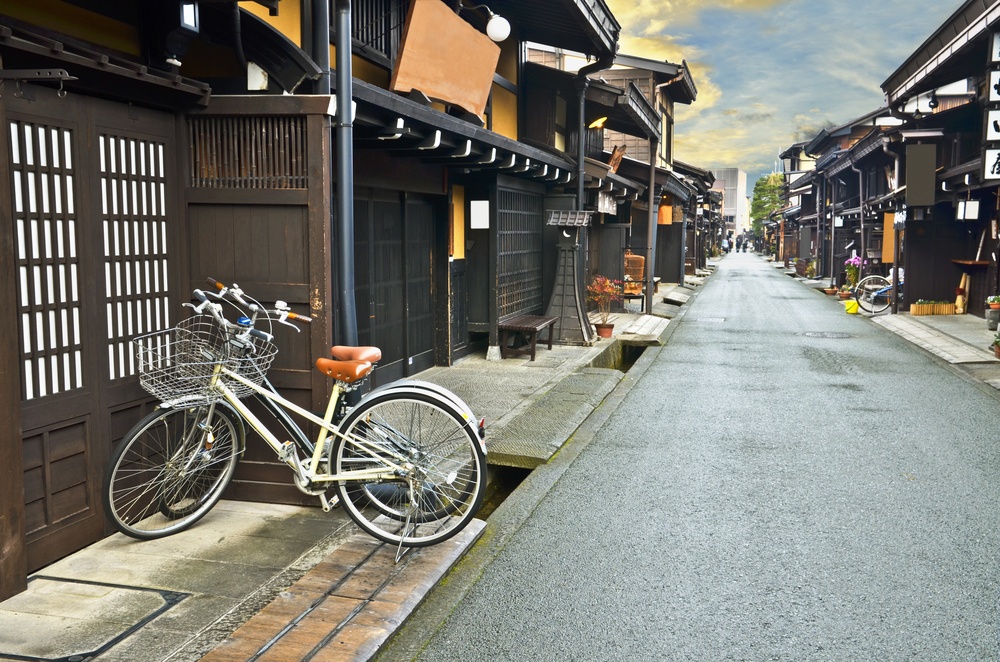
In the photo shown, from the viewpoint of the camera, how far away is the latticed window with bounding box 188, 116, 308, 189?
20.4ft

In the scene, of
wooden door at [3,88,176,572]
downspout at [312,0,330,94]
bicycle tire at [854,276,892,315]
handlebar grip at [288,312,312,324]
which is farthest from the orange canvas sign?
bicycle tire at [854,276,892,315]

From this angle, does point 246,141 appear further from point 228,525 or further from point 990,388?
point 990,388

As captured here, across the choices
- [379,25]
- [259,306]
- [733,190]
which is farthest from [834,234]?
[733,190]

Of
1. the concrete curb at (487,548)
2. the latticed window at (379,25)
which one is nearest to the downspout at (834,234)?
the latticed window at (379,25)

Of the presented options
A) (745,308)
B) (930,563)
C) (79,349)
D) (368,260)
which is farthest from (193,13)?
(745,308)

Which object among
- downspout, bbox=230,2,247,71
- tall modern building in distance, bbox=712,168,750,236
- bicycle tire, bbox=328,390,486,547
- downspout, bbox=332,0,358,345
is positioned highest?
tall modern building in distance, bbox=712,168,750,236

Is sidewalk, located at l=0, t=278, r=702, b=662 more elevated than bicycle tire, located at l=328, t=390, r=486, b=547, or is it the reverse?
bicycle tire, located at l=328, t=390, r=486, b=547

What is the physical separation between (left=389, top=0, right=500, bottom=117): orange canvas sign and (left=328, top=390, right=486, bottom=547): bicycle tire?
5168mm

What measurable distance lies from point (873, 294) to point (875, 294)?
0.47m

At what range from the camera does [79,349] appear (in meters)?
5.42

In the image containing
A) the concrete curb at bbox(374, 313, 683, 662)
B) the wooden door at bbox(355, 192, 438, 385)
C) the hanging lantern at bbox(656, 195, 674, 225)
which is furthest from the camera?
the hanging lantern at bbox(656, 195, 674, 225)

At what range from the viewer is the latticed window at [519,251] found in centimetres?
1493

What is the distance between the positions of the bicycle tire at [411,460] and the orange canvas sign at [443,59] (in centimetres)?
517

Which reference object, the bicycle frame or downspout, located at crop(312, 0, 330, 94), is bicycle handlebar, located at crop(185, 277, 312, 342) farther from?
downspout, located at crop(312, 0, 330, 94)
